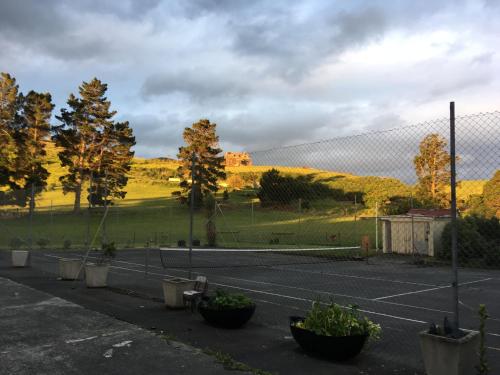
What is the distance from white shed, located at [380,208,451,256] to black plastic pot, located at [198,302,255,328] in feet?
62.6

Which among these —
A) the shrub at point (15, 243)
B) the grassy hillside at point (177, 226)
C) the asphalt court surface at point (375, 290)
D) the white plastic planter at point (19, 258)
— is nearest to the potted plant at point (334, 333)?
the asphalt court surface at point (375, 290)

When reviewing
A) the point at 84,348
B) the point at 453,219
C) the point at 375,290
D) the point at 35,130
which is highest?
the point at 35,130

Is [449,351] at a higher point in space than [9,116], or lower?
lower

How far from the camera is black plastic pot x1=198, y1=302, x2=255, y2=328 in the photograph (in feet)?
→ 24.9

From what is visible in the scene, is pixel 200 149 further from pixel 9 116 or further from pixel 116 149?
pixel 9 116

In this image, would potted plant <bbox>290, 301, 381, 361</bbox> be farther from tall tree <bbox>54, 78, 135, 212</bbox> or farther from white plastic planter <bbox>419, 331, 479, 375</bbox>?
tall tree <bbox>54, 78, 135, 212</bbox>

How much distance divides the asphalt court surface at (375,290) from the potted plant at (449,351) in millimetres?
1101

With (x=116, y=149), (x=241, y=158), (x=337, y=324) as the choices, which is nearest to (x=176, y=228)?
(x=116, y=149)

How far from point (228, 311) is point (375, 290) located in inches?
297

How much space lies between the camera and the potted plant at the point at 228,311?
7.59 metres

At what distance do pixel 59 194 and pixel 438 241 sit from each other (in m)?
48.3

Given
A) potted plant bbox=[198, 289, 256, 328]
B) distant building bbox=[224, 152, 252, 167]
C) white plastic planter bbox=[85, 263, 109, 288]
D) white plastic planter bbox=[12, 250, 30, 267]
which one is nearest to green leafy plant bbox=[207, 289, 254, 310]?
potted plant bbox=[198, 289, 256, 328]

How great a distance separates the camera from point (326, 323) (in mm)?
5930

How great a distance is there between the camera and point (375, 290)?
1375cm
